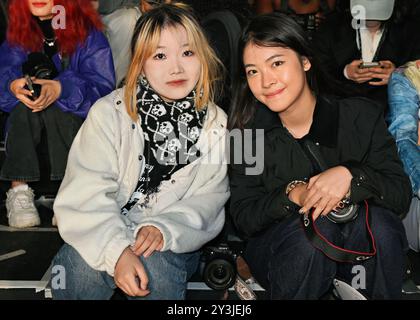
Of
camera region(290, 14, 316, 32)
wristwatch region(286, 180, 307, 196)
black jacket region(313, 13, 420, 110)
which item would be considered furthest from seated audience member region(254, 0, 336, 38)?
wristwatch region(286, 180, 307, 196)

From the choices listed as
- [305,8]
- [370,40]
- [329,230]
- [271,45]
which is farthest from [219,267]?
[305,8]

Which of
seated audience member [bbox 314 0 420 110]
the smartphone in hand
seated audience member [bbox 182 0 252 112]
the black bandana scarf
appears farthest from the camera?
seated audience member [bbox 314 0 420 110]

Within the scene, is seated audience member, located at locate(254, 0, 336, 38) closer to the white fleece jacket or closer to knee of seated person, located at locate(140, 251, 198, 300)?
the white fleece jacket

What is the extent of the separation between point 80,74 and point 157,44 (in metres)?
0.59

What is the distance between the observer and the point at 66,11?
2062mm

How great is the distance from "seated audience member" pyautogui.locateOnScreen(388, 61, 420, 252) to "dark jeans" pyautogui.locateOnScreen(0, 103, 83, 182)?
1.07 m

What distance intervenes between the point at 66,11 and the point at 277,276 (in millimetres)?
1212

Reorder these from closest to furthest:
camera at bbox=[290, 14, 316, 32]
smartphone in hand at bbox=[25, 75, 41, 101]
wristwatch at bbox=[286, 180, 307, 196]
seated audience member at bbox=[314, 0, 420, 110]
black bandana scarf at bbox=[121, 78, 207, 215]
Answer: wristwatch at bbox=[286, 180, 307, 196] → black bandana scarf at bbox=[121, 78, 207, 215] → smartphone in hand at bbox=[25, 75, 41, 101] → seated audience member at bbox=[314, 0, 420, 110] → camera at bbox=[290, 14, 316, 32]

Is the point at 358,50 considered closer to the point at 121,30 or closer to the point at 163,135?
the point at 121,30

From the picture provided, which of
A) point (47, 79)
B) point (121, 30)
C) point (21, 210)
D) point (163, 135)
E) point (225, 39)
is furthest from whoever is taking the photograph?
point (121, 30)

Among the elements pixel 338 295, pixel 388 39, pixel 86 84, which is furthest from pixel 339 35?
pixel 338 295

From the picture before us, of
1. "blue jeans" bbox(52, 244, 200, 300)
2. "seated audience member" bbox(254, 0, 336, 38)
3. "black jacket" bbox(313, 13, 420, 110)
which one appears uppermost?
"seated audience member" bbox(254, 0, 336, 38)

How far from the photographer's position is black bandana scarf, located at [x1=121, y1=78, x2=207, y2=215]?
1.59m

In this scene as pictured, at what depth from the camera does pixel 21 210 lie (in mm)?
2148
